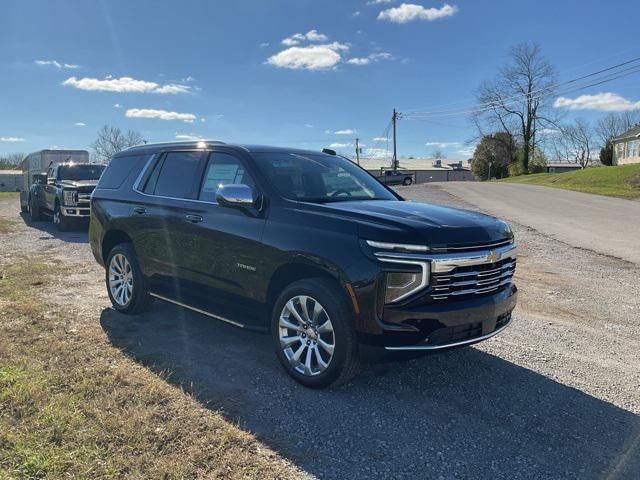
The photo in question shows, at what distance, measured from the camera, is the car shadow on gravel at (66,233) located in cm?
1269

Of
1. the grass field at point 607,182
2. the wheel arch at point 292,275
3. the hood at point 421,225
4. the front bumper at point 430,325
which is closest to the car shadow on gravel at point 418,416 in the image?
the front bumper at point 430,325

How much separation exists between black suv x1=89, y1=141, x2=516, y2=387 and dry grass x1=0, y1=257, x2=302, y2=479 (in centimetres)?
87

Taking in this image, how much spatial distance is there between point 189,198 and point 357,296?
218cm

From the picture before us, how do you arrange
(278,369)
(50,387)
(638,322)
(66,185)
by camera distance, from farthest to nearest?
(66,185) → (638,322) → (278,369) → (50,387)

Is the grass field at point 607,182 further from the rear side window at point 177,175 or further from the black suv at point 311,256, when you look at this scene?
the rear side window at point 177,175

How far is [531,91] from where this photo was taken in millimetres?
61469

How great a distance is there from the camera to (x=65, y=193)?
13961 mm

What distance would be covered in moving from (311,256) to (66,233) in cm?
1230

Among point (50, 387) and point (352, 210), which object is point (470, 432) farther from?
point (50, 387)

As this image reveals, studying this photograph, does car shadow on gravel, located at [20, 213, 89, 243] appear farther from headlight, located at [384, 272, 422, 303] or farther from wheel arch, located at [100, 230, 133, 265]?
headlight, located at [384, 272, 422, 303]

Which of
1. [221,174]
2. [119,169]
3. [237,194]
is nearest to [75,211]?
[119,169]

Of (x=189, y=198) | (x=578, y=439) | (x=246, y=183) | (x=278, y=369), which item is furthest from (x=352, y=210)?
(x=578, y=439)

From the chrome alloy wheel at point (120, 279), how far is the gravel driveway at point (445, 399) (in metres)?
0.21

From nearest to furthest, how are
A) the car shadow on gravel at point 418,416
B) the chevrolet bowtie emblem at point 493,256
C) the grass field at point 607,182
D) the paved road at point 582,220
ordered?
the car shadow on gravel at point 418,416
the chevrolet bowtie emblem at point 493,256
the paved road at point 582,220
the grass field at point 607,182
